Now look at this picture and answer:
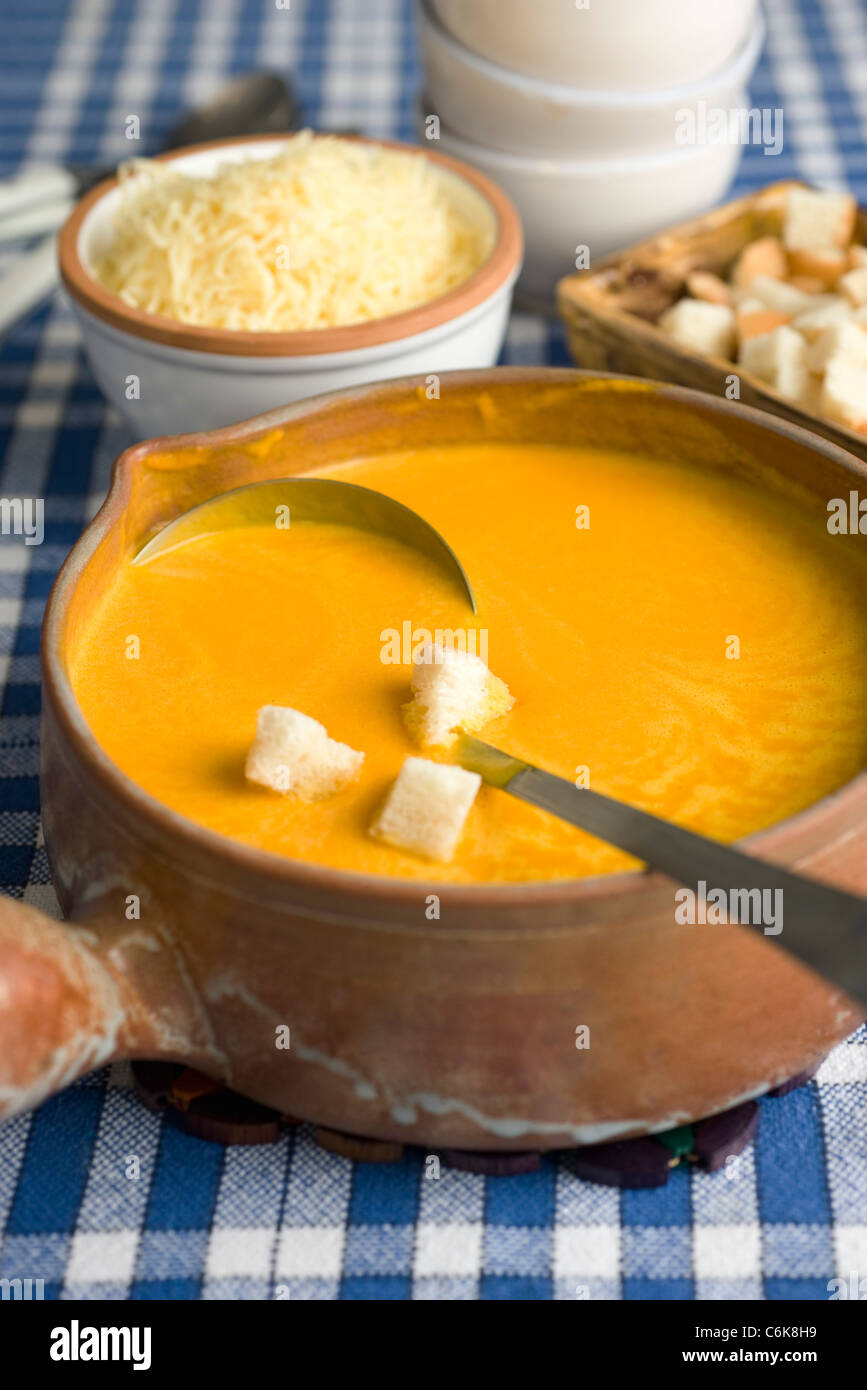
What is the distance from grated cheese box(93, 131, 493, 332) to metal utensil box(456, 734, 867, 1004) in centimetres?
92

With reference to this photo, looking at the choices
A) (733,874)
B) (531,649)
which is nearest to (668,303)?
(531,649)

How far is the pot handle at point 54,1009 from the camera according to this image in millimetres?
1031

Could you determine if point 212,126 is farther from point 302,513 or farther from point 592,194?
point 302,513

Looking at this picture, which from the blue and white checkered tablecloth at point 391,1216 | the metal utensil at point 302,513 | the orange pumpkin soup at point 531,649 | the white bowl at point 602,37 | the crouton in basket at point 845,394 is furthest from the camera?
the white bowl at point 602,37

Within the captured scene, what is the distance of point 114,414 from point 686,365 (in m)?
0.89

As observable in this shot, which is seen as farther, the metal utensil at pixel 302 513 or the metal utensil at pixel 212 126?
the metal utensil at pixel 212 126

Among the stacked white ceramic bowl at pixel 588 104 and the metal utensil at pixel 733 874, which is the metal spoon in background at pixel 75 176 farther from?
the metal utensil at pixel 733 874

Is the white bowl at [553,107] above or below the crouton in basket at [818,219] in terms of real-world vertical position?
above

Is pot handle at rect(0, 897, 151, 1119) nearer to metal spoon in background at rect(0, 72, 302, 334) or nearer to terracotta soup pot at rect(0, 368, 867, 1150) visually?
terracotta soup pot at rect(0, 368, 867, 1150)

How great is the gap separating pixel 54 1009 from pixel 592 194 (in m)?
1.61

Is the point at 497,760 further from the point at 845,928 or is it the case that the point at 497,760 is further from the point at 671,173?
the point at 671,173

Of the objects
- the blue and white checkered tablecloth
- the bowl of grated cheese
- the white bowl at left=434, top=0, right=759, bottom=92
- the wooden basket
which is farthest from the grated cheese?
the blue and white checkered tablecloth

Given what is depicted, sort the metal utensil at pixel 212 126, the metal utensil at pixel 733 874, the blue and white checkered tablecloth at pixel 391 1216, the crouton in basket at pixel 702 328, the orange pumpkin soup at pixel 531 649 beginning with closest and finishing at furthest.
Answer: the metal utensil at pixel 733 874
the blue and white checkered tablecloth at pixel 391 1216
the orange pumpkin soup at pixel 531 649
the crouton in basket at pixel 702 328
the metal utensil at pixel 212 126

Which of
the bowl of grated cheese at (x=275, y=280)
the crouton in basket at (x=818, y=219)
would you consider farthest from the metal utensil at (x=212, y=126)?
the crouton in basket at (x=818, y=219)
